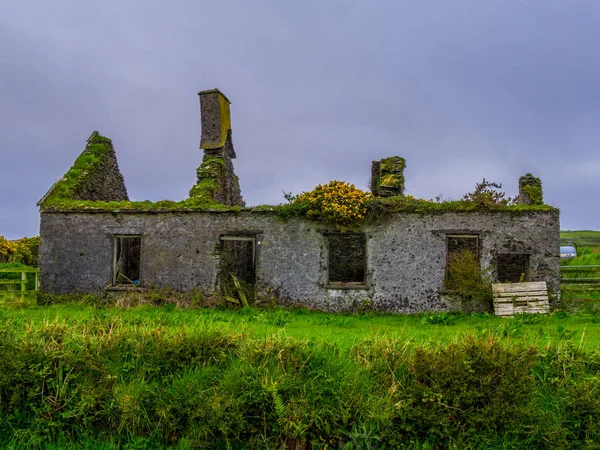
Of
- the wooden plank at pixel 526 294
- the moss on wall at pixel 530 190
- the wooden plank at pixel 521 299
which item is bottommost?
the wooden plank at pixel 521 299

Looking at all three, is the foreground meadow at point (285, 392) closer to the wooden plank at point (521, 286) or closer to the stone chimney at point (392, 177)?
the wooden plank at point (521, 286)

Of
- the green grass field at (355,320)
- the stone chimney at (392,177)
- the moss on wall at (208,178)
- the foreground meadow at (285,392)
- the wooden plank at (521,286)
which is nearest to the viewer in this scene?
the foreground meadow at (285,392)

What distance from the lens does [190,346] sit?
7652mm

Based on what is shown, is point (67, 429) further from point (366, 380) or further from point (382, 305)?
point (382, 305)

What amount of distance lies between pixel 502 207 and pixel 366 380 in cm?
1084

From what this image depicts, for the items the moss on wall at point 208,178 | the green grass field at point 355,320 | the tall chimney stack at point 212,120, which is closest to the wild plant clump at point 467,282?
the green grass field at point 355,320

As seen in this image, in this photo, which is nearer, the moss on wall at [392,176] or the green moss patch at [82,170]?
the green moss patch at [82,170]

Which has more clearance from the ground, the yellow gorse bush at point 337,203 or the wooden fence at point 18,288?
the yellow gorse bush at point 337,203

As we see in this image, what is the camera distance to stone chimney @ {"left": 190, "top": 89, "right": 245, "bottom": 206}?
20.8 meters

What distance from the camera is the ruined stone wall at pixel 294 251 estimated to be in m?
16.2

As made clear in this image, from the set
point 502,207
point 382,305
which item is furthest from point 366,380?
point 502,207

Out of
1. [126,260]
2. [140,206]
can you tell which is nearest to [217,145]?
[140,206]

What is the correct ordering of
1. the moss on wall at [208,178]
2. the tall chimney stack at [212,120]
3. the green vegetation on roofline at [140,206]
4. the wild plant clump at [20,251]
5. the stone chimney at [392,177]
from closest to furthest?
the green vegetation on roofline at [140,206]
the moss on wall at [208,178]
the stone chimney at [392,177]
the tall chimney stack at [212,120]
the wild plant clump at [20,251]

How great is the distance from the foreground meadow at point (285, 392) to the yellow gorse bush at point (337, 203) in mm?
8401
